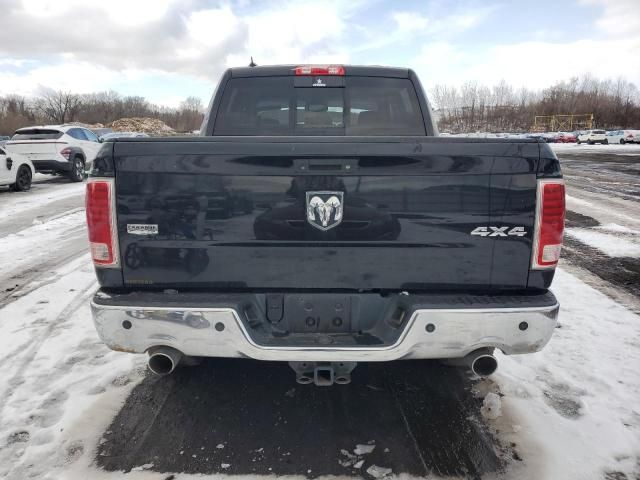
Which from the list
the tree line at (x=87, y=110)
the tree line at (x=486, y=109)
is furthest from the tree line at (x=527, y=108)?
the tree line at (x=87, y=110)

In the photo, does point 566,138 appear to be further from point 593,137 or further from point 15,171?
point 15,171

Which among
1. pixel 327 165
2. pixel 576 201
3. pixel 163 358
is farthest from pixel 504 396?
pixel 576 201

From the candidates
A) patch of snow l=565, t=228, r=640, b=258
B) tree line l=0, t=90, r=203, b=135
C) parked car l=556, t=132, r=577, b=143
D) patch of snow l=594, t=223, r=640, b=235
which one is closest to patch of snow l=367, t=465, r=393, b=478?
patch of snow l=565, t=228, r=640, b=258

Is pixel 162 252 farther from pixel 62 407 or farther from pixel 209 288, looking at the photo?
pixel 62 407

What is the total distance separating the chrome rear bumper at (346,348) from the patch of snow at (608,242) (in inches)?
208

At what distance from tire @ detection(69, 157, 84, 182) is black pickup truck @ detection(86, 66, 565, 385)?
15.0 m

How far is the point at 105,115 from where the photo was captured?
10025 centimetres

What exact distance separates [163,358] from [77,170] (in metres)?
15.4

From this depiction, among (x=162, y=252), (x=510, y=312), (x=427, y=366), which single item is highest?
(x=162, y=252)

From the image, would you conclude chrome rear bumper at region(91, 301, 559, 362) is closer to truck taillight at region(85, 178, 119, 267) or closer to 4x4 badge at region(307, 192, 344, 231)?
truck taillight at region(85, 178, 119, 267)

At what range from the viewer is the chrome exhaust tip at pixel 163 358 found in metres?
2.59

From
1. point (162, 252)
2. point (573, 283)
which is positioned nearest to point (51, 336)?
point (162, 252)

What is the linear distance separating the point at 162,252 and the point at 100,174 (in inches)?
19.5

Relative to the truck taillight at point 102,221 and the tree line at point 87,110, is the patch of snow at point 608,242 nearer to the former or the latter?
the truck taillight at point 102,221
